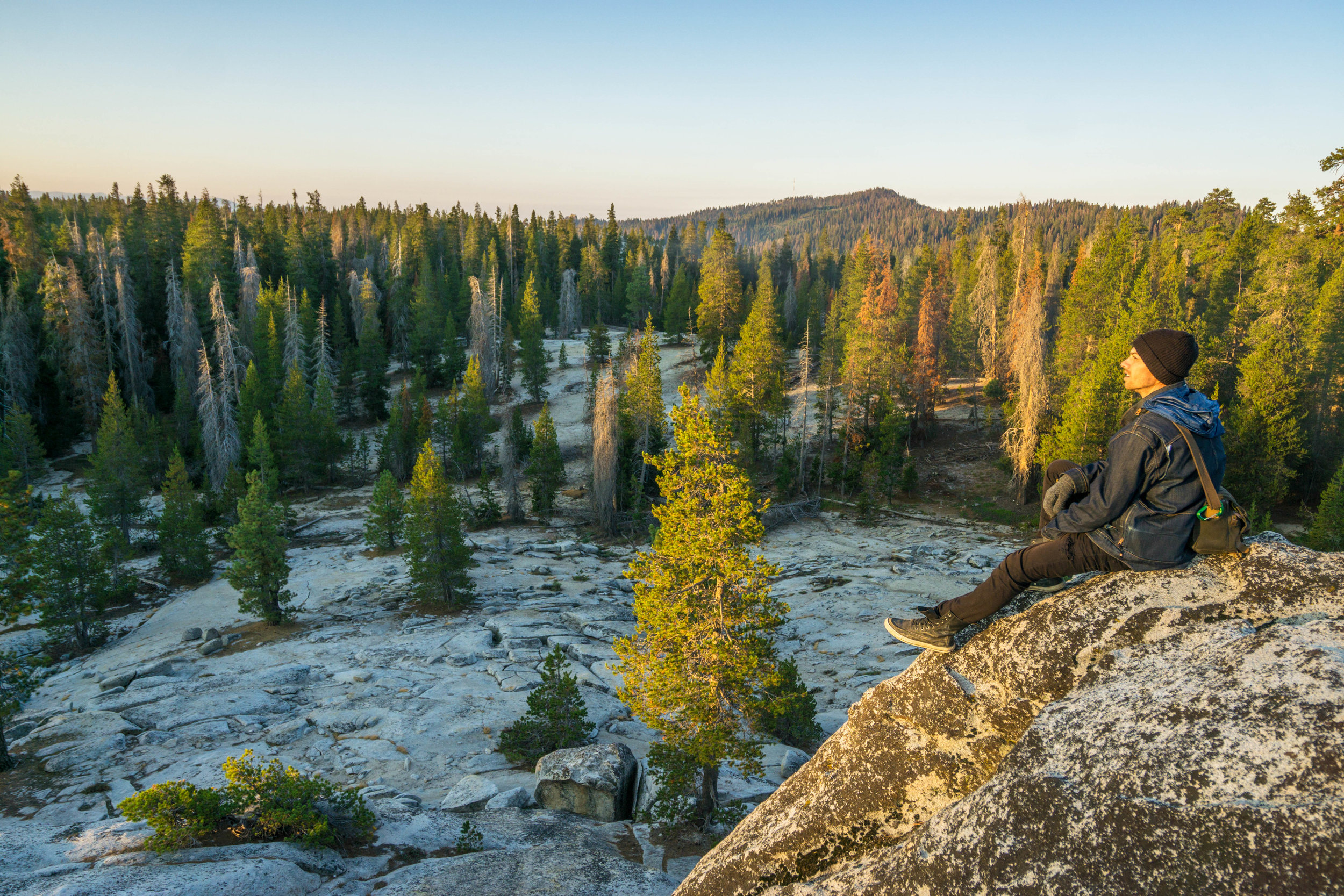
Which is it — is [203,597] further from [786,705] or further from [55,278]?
[55,278]

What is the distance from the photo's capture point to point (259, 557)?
2281 centimetres

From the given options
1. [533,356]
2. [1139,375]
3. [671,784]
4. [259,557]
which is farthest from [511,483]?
[1139,375]

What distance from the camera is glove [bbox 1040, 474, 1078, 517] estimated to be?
4641 mm

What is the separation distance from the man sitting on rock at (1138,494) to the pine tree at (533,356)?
188 ft

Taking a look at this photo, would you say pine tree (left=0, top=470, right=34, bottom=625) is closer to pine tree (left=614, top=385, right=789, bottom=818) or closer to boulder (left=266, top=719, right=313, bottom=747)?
boulder (left=266, top=719, right=313, bottom=747)

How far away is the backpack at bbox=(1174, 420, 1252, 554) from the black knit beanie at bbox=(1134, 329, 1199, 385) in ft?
1.58

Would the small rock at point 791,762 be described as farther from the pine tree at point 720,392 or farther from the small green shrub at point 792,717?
the pine tree at point 720,392

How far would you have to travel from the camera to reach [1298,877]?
280 centimetres

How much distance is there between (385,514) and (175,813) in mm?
23687

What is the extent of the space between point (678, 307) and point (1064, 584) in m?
71.0

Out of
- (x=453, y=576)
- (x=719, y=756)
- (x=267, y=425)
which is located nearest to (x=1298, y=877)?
(x=719, y=756)

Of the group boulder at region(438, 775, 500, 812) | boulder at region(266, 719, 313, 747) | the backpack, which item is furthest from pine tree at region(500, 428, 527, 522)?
the backpack

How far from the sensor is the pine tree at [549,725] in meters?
14.6

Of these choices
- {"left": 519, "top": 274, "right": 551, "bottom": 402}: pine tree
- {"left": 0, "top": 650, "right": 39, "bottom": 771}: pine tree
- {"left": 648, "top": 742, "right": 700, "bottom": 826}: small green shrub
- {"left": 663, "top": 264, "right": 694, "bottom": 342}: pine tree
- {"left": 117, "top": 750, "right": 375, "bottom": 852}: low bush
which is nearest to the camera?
{"left": 117, "top": 750, "right": 375, "bottom": 852}: low bush
